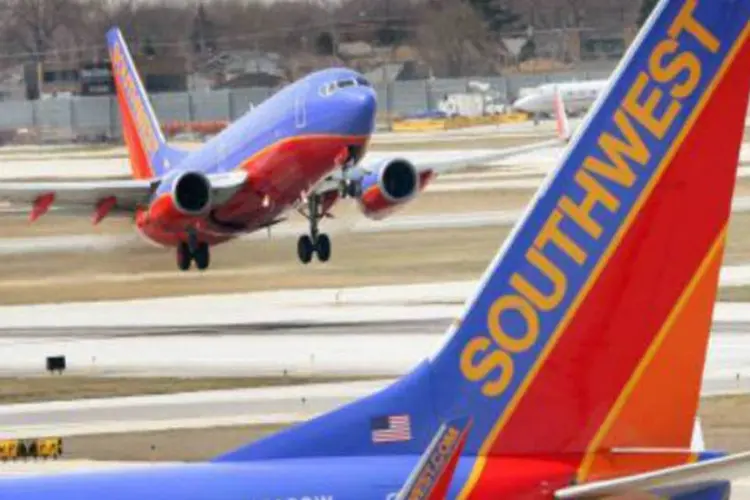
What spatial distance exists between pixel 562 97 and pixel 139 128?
86.5m

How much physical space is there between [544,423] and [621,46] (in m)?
152

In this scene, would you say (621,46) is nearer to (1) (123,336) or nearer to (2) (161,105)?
(2) (161,105)

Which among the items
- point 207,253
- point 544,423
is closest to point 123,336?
point 207,253

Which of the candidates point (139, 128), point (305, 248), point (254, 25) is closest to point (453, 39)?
point (254, 25)

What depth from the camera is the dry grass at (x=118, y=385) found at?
3731 centimetres

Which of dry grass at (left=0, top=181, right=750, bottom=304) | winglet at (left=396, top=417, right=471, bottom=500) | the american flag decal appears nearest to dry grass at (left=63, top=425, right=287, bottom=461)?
the american flag decal

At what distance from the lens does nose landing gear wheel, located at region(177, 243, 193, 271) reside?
59344mm

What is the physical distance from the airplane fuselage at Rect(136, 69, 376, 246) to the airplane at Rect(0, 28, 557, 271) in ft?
0.07

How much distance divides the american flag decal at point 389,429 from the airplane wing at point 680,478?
1049 mm

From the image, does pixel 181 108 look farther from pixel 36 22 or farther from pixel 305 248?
pixel 305 248

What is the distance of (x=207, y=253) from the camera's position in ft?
196

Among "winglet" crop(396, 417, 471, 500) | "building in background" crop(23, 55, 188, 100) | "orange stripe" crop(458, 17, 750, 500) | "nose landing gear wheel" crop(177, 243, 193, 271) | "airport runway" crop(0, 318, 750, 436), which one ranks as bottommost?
"building in background" crop(23, 55, 188, 100)

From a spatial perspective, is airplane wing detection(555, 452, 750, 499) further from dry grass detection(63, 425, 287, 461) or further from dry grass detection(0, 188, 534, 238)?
dry grass detection(0, 188, 534, 238)

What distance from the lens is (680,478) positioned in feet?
38.1
